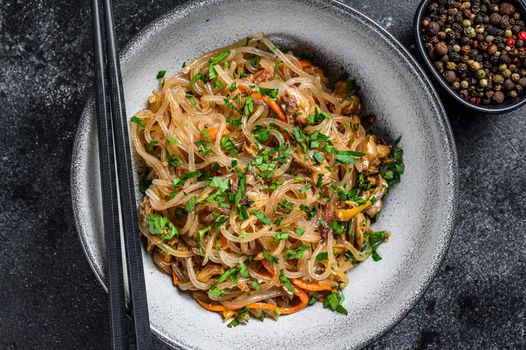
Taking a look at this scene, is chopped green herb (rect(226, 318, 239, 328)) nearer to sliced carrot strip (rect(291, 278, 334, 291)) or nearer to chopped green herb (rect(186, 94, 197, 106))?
sliced carrot strip (rect(291, 278, 334, 291))

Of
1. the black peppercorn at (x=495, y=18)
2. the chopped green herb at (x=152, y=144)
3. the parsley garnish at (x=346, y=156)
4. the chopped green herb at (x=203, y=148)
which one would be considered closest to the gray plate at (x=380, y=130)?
the chopped green herb at (x=152, y=144)

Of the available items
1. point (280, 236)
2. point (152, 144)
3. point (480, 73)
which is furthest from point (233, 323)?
point (480, 73)

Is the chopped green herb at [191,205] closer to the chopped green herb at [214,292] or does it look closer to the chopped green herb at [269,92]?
the chopped green herb at [214,292]

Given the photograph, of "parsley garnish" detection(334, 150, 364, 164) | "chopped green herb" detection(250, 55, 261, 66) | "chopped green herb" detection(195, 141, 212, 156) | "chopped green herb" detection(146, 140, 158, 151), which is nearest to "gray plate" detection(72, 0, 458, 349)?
"chopped green herb" detection(250, 55, 261, 66)

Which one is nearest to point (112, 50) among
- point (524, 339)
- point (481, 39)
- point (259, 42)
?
point (259, 42)

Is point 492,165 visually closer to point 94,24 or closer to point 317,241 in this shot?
point 317,241

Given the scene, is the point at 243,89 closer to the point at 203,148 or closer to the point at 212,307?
the point at 203,148
